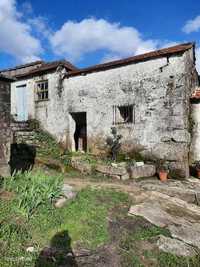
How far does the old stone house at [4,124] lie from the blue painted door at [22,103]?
838cm

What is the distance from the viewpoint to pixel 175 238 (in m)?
4.89

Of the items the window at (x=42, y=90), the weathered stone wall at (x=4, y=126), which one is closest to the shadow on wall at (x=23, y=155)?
the weathered stone wall at (x=4, y=126)

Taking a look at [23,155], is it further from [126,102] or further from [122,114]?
[126,102]

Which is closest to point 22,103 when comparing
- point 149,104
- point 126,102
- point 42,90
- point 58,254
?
point 42,90

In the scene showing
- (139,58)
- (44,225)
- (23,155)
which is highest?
(139,58)

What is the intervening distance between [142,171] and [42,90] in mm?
7574

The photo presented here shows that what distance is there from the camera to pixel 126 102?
443 inches

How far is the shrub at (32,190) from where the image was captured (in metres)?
5.04

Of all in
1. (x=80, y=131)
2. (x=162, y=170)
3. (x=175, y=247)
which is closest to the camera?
(x=175, y=247)

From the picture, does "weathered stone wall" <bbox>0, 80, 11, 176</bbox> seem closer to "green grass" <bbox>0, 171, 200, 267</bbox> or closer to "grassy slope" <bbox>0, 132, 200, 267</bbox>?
"green grass" <bbox>0, 171, 200, 267</bbox>

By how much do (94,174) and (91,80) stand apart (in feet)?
15.7

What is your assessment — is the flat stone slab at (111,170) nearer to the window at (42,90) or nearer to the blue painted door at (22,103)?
the window at (42,90)

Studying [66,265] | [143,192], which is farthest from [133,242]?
[143,192]

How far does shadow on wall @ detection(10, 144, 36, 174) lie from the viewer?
390 inches
